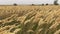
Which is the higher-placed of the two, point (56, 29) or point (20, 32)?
point (20, 32)

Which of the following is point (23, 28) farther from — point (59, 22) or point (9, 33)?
point (59, 22)

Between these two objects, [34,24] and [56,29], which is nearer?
[56,29]

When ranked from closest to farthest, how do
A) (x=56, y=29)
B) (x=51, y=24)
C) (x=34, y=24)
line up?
(x=56, y=29) < (x=51, y=24) < (x=34, y=24)

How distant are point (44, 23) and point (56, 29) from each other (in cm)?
108

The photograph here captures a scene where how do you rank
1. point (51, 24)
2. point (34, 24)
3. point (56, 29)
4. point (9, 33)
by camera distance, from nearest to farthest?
point (56, 29) < point (51, 24) < point (34, 24) < point (9, 33)

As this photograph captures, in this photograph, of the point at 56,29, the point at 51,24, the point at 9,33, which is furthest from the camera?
the point at 9,33

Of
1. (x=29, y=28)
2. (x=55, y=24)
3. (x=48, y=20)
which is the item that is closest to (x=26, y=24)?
(x=29, y=28)

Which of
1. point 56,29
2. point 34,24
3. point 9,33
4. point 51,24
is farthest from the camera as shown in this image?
point 9,33

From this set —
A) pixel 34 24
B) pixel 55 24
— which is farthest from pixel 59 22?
pixel 34 24

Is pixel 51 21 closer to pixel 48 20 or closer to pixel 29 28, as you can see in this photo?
pixel 48 20

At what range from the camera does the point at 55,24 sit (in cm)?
1079

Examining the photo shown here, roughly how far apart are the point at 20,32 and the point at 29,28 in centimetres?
47

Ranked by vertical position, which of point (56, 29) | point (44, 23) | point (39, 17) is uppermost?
point (39, 17)

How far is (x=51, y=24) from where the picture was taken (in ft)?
38.3
